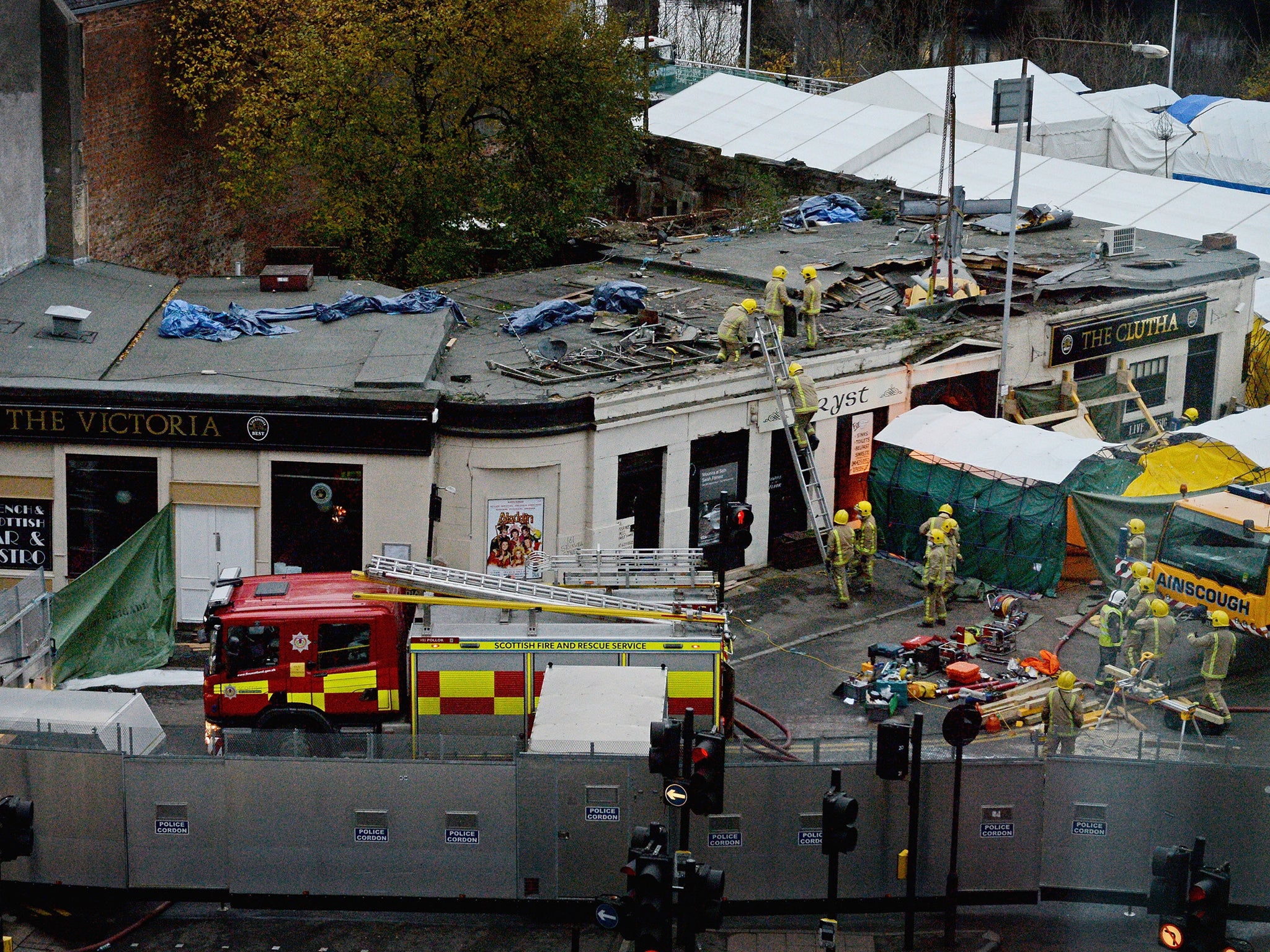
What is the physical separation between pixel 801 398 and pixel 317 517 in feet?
28.2

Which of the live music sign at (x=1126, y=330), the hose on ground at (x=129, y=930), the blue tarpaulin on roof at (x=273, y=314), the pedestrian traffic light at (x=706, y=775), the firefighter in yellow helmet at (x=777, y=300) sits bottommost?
the hose on ground at (x=129, y=930)

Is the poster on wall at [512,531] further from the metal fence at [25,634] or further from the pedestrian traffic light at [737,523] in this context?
the metal fence at [25,634]

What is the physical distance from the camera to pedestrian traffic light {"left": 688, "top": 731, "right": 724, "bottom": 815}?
51.0 ft

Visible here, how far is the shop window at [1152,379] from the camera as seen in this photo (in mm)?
35469

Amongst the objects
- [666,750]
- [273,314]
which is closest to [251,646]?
[666,750]

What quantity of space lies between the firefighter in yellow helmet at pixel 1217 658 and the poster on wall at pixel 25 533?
17209 millimetres

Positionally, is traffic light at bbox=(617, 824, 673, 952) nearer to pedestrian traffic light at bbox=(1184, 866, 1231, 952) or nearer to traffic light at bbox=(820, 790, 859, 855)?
traffic light at bbox=(820, 790, 859, 855)

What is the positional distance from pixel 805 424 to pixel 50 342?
12.9 m

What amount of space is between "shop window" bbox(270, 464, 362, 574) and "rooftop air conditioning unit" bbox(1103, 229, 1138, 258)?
66.0 feet

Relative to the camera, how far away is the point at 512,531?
87.4ft

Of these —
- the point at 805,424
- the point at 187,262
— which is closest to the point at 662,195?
the point at 187,262

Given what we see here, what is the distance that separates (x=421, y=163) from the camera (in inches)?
1351

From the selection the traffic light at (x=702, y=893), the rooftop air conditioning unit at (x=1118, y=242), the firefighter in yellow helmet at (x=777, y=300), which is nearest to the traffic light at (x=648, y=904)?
the traffic light at (x=702, y=893)

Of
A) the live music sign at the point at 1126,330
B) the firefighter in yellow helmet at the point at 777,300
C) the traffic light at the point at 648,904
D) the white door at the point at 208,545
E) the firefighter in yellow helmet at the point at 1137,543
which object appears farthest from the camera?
the live music sign at the point at 1126,330
